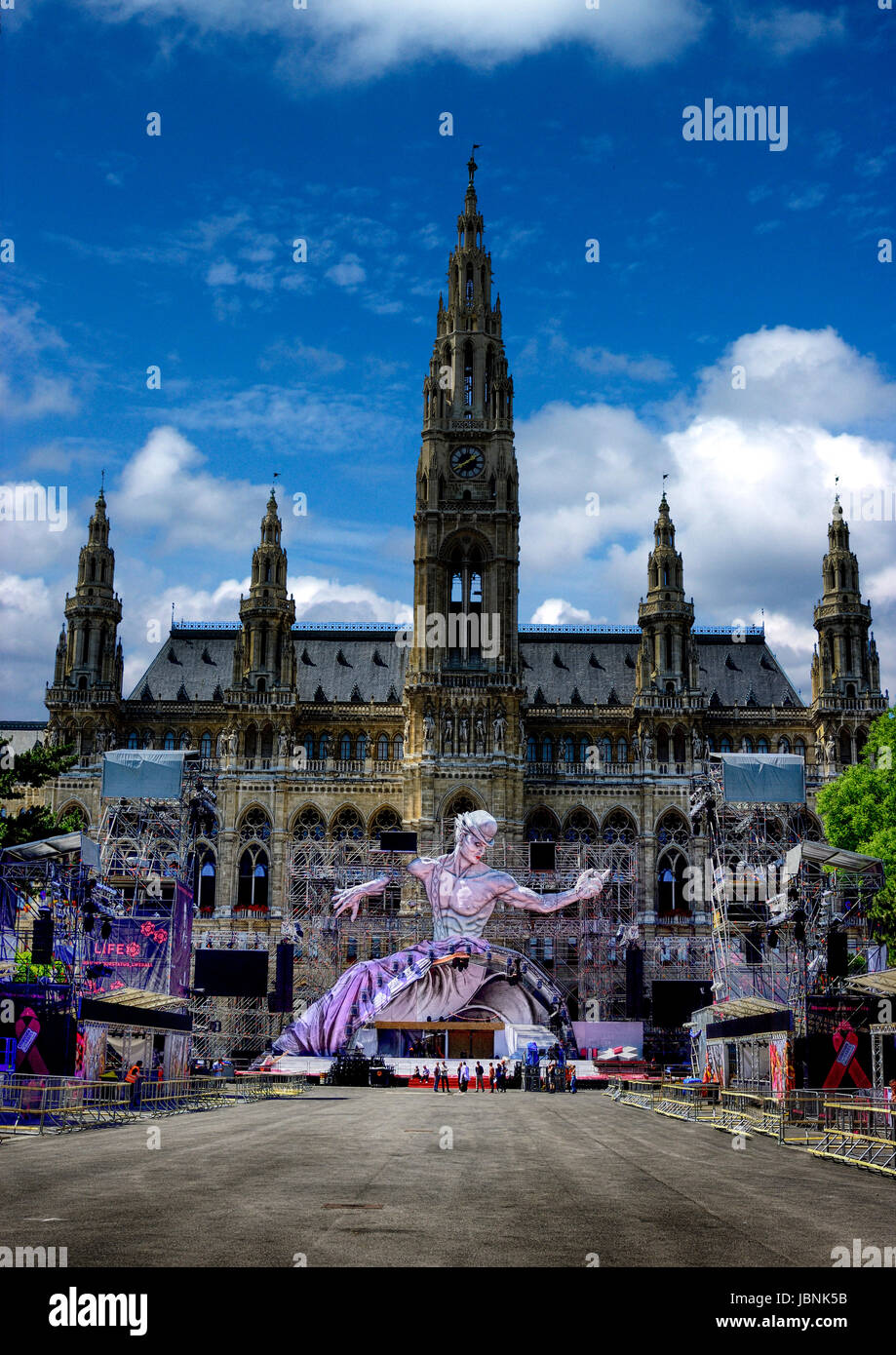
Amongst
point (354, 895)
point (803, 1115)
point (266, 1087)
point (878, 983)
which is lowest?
point (266, 1087)

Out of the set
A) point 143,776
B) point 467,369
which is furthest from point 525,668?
point 143,776

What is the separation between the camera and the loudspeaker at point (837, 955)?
42.5 metres

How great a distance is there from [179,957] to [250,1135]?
95.1ft

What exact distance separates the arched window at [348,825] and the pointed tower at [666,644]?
68.7 feet

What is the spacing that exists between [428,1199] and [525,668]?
87.5 m

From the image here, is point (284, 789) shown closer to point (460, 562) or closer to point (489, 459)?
point (460, 562)

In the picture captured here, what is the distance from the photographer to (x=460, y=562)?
99.6 meters

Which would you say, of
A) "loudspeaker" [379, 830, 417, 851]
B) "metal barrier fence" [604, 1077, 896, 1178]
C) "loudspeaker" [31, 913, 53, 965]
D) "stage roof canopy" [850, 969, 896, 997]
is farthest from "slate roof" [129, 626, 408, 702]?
"stage roof canopy" [850, 969, 896, 997]

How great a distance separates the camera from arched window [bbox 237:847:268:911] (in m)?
94.1

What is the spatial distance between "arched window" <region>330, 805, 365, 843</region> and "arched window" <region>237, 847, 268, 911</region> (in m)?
5.08

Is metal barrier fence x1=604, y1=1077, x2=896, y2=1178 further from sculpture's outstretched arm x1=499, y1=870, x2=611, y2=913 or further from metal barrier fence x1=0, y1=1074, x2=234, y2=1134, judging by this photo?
sculpture's outstretched arm x1=499, y1=870, x2=611, y2=913

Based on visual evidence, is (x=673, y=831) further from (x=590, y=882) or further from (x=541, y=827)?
(x=590, y=882)

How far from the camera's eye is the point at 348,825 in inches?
3767
